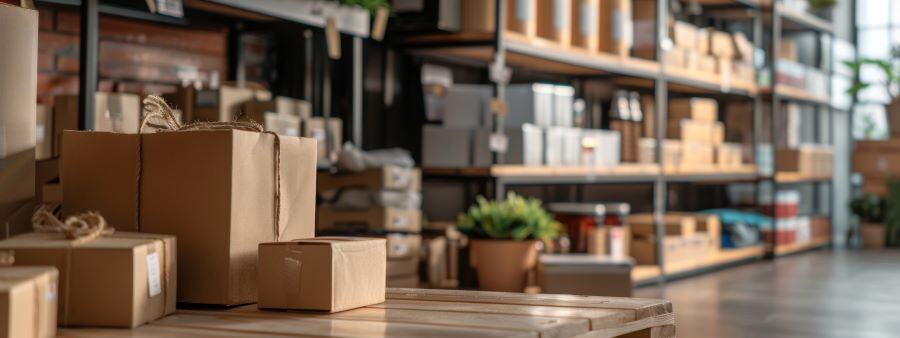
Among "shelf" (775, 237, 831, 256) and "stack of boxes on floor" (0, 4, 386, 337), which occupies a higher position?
"stack of boxes on floor" (0, 4, 386, 337)

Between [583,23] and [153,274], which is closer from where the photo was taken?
[153,274]

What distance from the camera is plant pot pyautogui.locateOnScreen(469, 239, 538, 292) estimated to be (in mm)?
4855

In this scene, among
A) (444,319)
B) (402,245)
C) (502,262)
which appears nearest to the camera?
(444,319)

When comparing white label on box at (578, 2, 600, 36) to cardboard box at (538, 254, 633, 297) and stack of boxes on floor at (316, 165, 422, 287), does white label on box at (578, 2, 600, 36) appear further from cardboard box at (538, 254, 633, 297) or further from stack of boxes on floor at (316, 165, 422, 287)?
stack of boxes on floor at (316, 165, 422, 287)

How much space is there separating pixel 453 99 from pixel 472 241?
66 centimetres

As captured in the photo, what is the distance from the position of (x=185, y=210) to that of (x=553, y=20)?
4192mm

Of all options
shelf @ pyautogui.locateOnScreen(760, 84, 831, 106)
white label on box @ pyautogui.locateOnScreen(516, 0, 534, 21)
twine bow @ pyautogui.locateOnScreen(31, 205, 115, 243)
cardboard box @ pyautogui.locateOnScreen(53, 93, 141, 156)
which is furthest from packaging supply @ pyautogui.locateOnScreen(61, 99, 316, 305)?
shelf @ pyautogui.locateOnScreen(760, 84, 831, 106)

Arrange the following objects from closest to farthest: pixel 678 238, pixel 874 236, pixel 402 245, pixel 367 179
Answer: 1. pixel 367 179
2. pixel 402 245
3. pixel 678 238
4. pixel 874 236

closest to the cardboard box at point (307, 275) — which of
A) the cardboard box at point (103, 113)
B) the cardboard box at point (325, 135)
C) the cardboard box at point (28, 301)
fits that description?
the cardboard box at point (28, 301)

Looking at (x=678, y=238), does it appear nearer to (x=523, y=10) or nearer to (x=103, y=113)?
(x=523, y=10)

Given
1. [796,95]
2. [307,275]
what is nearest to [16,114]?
[307,275]

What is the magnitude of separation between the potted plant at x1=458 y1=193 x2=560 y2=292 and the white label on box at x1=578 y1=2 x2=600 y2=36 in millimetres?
1368

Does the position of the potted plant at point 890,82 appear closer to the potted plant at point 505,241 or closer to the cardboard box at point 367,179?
the potted plant at point 505,241

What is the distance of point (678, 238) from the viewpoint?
6934 millimetres
